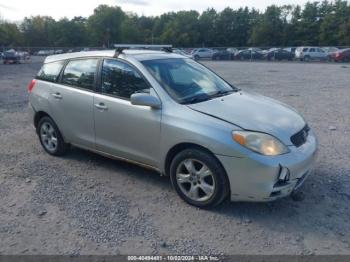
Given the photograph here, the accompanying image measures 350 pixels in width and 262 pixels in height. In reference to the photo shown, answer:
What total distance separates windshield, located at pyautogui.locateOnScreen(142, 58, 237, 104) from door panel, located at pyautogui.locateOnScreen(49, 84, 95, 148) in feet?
3.49

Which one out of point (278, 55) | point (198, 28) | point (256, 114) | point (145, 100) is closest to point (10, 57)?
point (278, 55)

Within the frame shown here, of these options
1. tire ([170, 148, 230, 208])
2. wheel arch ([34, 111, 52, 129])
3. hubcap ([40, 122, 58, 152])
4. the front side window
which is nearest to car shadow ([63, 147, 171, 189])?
hubcap ([40, 122, 58, 152])

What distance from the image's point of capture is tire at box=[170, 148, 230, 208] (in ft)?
12.5

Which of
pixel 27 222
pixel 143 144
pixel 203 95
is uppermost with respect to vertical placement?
pixel 203 95

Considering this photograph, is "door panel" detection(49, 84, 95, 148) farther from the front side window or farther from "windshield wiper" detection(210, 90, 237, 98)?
"windshield wiper" detection(210, 90, 237, 98)

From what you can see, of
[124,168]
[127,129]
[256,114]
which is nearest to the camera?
[256,114]

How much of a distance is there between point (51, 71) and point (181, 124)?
2.80m

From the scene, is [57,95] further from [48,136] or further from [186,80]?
[186,80]

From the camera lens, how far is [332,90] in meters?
13.4

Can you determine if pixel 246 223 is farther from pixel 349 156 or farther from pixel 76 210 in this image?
→ pixel 349 156

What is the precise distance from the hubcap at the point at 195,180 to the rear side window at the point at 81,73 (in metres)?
1.83

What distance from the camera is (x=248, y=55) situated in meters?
46.7

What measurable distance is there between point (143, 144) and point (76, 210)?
109cm

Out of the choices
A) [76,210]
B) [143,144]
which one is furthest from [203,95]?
[76,210]
